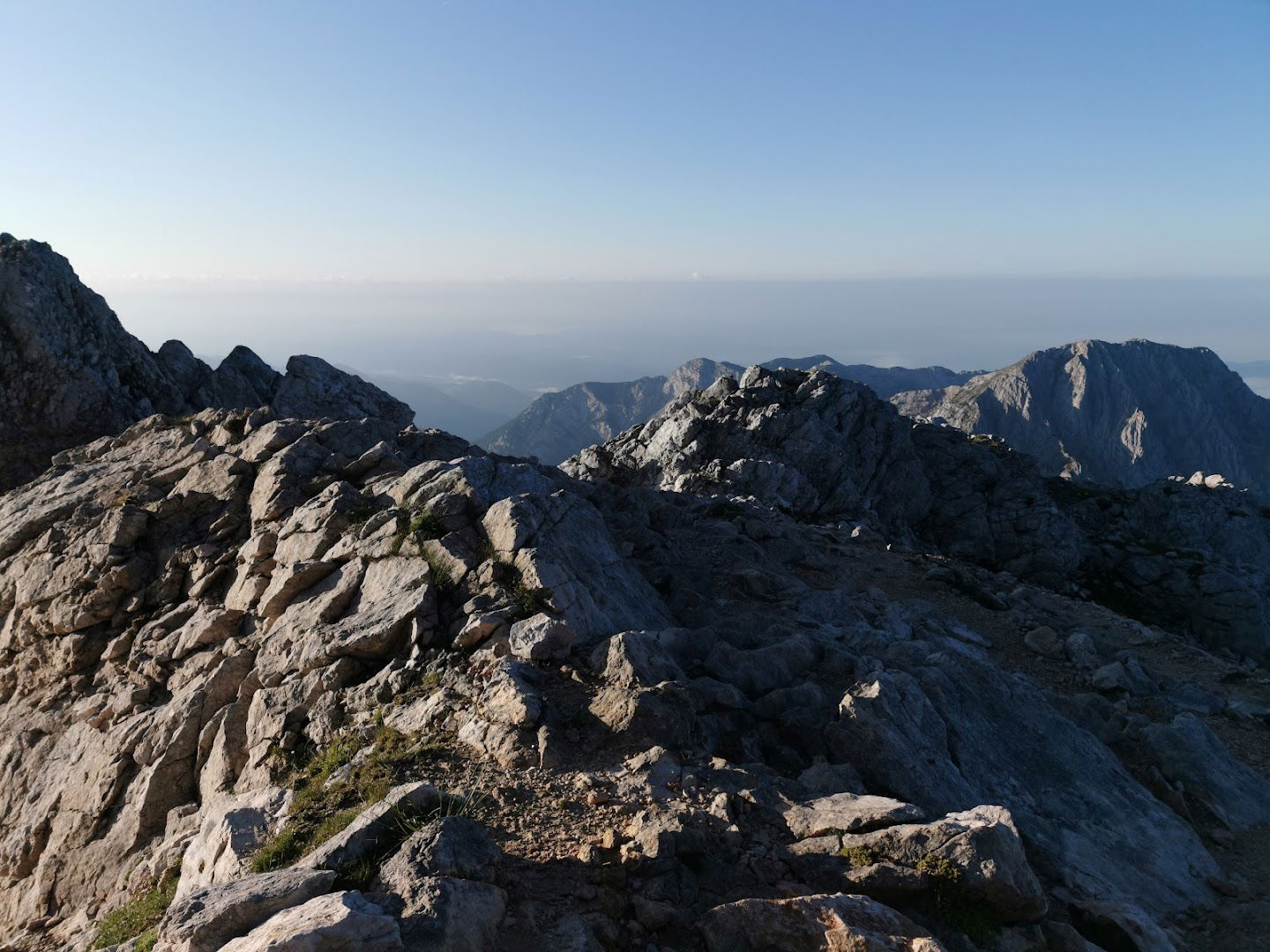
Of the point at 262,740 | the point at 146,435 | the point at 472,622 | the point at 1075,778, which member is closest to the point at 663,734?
the point at 472,622

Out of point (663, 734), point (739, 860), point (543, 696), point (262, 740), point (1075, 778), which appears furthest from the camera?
point (1075, 778)

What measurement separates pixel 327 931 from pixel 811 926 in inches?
212

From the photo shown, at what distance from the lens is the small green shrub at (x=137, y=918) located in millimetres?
10375

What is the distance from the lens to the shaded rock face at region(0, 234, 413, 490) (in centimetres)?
3984

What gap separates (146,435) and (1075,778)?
33.9m

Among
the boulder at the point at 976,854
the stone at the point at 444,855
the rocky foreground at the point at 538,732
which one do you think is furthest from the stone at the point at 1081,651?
the stone at the point at 444,855

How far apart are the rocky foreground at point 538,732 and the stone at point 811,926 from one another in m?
0.04

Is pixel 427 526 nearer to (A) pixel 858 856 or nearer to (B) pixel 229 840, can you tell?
(B) pixel 229 840

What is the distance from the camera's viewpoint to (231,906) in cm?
802

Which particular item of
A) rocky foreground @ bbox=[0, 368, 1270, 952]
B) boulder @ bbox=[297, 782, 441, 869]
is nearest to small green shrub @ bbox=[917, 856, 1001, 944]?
rocky foreground @ bbox=[0, 368, 1270, 952]

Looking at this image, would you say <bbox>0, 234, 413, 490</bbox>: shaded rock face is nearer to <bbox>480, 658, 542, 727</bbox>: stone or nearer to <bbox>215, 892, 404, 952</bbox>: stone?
<bbox>480, 658, 542, 727</bbox>: stone

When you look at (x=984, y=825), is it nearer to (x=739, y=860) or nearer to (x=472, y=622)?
(x=739, y=860)

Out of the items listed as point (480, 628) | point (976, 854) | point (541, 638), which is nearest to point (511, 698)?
point (541, 638)

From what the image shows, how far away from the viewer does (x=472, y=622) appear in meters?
14.8
